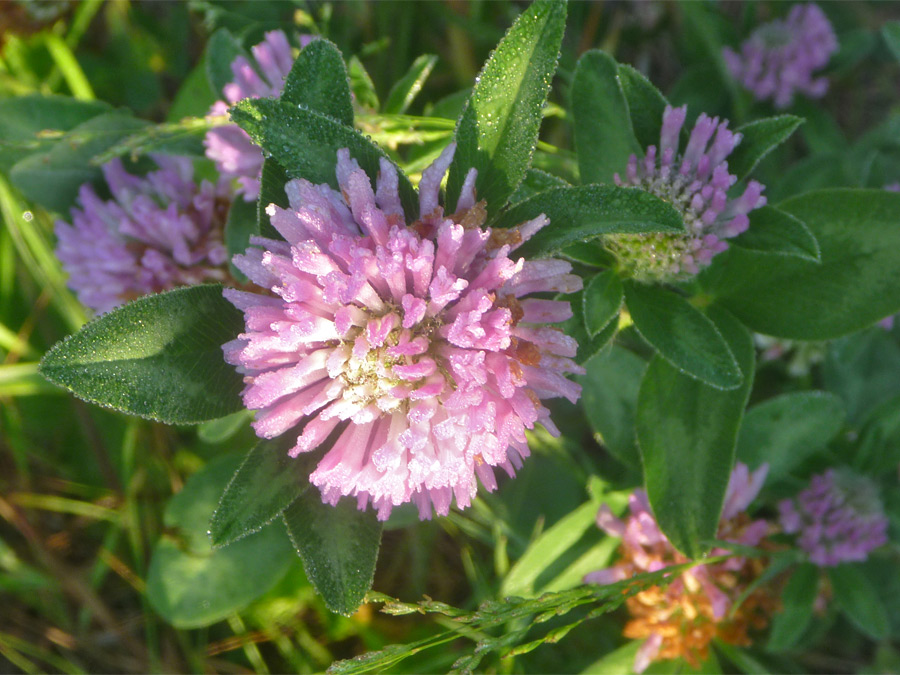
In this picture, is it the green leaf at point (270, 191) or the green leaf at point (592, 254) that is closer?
the green leaf at point (270, 191)

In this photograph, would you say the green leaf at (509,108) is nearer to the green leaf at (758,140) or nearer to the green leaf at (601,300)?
the green leaf at (601,300)

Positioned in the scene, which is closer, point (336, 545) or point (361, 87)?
point (336, 545)

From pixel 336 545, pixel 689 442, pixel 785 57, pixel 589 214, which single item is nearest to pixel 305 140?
pixel 589 214

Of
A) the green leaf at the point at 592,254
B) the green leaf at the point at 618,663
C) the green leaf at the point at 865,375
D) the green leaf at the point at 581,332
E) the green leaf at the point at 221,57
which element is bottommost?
the green leaf at the point at 618,663

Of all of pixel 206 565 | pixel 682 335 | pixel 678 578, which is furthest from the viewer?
pixel 206 565

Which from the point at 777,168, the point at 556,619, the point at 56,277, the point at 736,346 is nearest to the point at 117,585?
the point at 56,277

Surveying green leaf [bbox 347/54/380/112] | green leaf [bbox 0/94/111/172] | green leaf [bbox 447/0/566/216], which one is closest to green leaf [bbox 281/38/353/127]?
green leaf [bbox 447/0/566/216]

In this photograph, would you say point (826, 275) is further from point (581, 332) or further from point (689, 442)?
point (581, 332)

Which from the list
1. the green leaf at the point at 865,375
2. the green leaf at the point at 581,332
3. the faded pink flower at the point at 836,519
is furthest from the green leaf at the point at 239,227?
the green leaf at the point at 865,375
